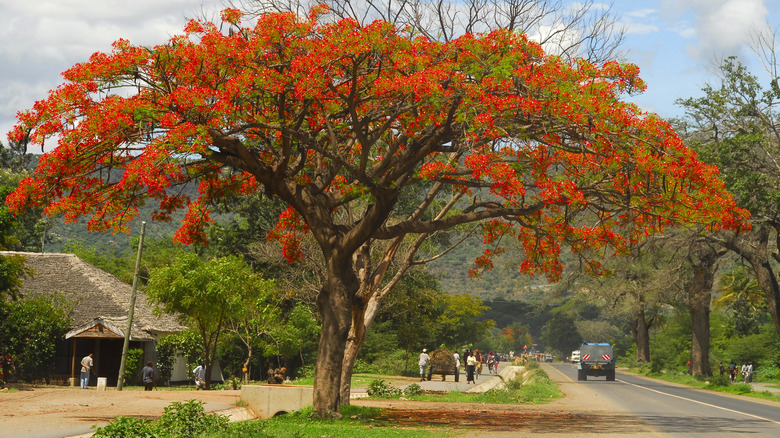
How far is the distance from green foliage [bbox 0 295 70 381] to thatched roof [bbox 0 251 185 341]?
103cm

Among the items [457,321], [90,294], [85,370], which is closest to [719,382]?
[457,321]

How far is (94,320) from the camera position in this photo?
110 feet

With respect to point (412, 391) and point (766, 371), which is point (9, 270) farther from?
point (766, 371)

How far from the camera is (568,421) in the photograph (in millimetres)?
17156

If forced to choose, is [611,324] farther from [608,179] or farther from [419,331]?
[608,179]

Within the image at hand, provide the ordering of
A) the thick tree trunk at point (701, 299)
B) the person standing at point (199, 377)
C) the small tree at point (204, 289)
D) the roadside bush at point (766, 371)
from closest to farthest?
1. the small tree at point (204, 289)
2. the person standing at point (199, 377)
3. the thick tree trunk at point (701, 299)
4. the roadside bush at point (766, 371)

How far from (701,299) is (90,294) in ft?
98.3

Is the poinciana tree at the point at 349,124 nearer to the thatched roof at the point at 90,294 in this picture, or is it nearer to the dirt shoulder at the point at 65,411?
the dirt shoulder at the point at 65,411

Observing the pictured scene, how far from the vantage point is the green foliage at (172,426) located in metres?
11.0

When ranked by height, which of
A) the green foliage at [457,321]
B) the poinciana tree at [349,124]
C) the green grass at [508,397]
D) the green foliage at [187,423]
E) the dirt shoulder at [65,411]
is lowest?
the green grass at [508,397]

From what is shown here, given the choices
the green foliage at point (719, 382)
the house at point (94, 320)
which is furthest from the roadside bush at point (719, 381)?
the house at point (94, 320)

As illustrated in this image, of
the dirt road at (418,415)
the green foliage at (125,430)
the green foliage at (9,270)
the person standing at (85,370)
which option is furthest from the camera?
the person standing at (85,370)

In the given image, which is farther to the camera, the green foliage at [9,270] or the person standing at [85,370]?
the person standing at [85,370]

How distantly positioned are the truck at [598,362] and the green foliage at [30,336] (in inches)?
1098
